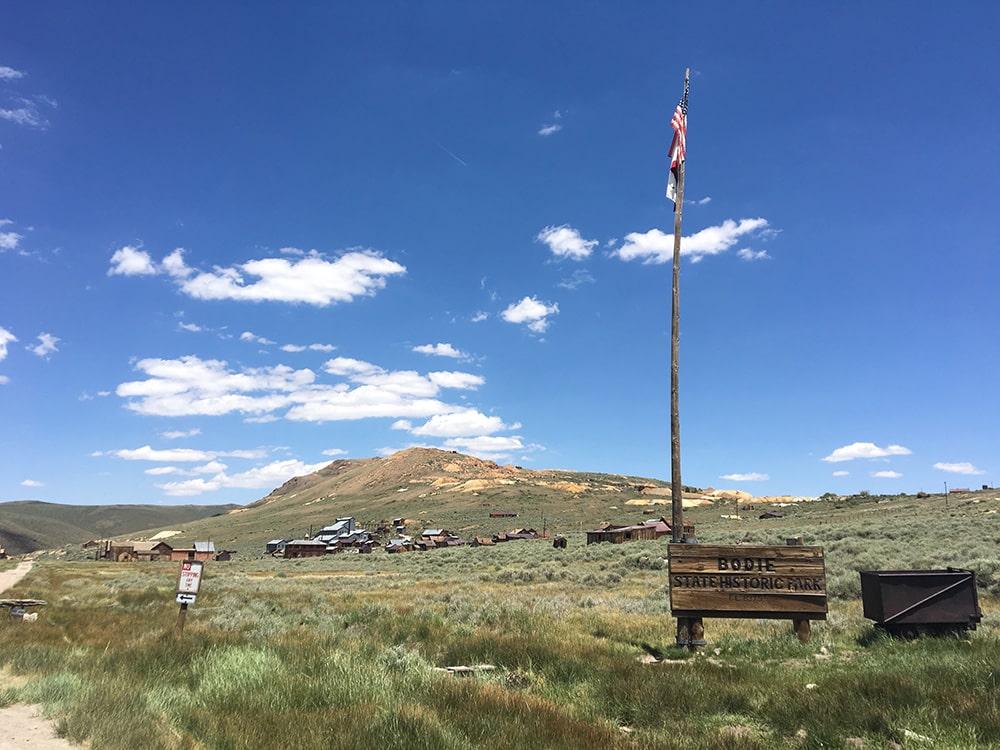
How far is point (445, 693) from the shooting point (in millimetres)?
7574

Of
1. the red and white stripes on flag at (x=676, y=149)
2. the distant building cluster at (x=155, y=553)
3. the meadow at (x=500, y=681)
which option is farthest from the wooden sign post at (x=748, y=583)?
the distant building cluster at (x=155, y=553)

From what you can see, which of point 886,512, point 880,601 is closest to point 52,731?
point 880,601

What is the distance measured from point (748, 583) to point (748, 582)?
0.02m

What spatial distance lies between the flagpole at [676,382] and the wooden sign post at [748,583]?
81cm

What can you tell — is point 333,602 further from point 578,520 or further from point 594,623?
point 578,520

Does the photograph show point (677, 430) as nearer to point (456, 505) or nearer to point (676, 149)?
point (676, 149)

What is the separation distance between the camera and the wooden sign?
11023 mm

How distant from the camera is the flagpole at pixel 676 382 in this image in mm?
12227

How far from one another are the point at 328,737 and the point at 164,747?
4.94ft

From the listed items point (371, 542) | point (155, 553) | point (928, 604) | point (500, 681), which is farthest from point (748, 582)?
point (155, 553)

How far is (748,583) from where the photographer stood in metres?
11.2

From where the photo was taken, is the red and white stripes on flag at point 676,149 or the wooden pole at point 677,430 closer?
the wooden pole at point 677,430

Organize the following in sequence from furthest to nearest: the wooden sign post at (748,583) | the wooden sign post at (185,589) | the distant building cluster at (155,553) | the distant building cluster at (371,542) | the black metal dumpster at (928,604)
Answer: the distant building cluster at (155,553), the distant building cluster at (371,542), the wooden sign post at (185,589), the wooden sign post at (748,583), the black metal dumpster at (928,604)

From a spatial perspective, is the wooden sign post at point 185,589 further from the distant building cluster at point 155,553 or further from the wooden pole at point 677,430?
the distant building cluster at point 155,553
